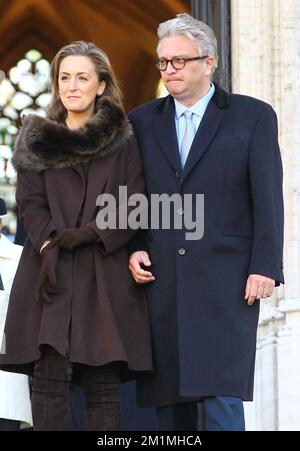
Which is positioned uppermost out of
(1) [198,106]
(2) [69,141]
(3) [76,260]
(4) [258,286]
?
(1) [198,106]

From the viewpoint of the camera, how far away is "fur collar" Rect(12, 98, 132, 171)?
5637 millimetres

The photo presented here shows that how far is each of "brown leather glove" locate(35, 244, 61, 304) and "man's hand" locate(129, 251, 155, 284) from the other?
1.00 feet

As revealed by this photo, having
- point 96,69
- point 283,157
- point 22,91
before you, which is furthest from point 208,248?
point 22,91

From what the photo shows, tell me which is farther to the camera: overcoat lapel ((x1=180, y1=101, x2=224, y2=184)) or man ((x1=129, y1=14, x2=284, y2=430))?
overcoat lapel ((x1=180, y1=101, x2=224, y2=184))

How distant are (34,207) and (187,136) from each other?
70cm

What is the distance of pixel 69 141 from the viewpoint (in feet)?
18.5

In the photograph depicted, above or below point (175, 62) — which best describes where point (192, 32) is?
above

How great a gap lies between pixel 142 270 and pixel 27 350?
0.55 m

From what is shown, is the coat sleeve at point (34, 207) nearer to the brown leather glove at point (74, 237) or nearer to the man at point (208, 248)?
the brown leather glove at point (74, 237)

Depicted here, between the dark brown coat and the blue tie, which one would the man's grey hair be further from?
the dark brown coat

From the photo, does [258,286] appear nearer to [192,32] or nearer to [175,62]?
[175,62]

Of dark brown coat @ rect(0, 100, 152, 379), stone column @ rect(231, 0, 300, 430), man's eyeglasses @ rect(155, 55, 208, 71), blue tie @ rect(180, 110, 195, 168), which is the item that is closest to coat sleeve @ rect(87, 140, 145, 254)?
dark brown coat @ rect(0, 100, 152, 379)

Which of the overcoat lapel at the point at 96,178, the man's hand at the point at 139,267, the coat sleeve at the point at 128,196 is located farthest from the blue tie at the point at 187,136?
the man's hand at the point at 139,267

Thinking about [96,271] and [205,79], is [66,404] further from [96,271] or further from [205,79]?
[205,79]
